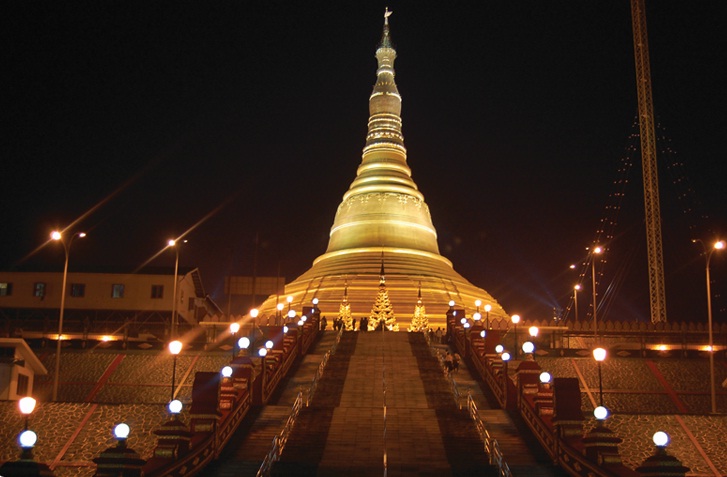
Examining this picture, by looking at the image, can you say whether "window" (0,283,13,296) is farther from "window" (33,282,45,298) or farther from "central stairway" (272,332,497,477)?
"central stairway" (272,332,497,477)

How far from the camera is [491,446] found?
76.1 feet

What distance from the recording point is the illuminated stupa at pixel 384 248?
198ft

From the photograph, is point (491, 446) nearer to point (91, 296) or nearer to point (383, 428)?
point (383, 428)

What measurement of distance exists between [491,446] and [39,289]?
39698mm

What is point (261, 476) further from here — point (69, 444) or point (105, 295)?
point (105, 295)

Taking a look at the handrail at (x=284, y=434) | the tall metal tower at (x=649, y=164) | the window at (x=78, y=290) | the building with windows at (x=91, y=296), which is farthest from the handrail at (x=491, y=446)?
the tall metal tower at (x=649, y=164)

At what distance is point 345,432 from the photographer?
25.0 meters

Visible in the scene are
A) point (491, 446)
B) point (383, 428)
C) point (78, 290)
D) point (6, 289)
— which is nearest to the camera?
point (491, 446)

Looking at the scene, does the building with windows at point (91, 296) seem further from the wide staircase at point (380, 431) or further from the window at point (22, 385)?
the wide staircase at point (380, 431)

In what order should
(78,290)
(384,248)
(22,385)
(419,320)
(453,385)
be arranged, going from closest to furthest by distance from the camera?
(453,385)
(22,385)
(419,320)
(78,290)
(384,248)

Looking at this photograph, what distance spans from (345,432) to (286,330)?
14119 mm

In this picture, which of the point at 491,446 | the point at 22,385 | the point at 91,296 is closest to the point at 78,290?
the point at 91,296

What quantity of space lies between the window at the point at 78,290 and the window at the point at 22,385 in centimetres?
1804

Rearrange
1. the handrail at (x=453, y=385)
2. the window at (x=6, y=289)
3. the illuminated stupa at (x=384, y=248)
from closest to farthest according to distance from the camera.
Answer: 1. the handrail at (x=453, y=385)
2. the window at (x=6, y=289)
3. the illuminated stupa at (x=384, y=248)
